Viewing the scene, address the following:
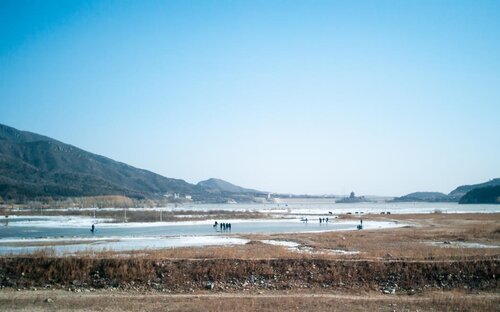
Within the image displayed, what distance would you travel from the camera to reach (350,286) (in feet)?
71.6

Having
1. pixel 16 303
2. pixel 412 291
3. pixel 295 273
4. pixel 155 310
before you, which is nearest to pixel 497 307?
pixel 412 291

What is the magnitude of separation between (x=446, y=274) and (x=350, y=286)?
18.8 feet

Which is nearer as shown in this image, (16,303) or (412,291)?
(16,303)

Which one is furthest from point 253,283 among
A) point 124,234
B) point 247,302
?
point 124,234

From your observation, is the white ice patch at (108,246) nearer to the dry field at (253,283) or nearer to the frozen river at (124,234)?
the frozen river at (124,234)

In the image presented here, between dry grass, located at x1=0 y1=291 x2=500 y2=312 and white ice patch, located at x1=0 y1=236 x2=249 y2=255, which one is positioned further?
white ice patch, located at x1=0 y1=236 x2=249 y2=255

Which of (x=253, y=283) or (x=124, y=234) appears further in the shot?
(x=124, y=234)

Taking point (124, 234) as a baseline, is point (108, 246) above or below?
above

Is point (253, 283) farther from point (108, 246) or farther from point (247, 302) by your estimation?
point (108, 246)

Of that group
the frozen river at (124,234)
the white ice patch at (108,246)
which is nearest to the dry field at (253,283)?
the white ice patch at (108,246)

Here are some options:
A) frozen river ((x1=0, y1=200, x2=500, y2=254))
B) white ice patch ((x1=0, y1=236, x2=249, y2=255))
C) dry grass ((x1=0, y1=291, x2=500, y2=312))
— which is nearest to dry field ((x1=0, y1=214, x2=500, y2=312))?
dry grass ((x1=0, y1=291, x2=500, y2=312))

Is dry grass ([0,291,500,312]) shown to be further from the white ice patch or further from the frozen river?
the frozen river

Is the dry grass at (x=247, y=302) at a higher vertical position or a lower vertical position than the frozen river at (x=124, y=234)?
higher

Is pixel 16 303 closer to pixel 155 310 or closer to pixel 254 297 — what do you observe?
pixel 155 310
